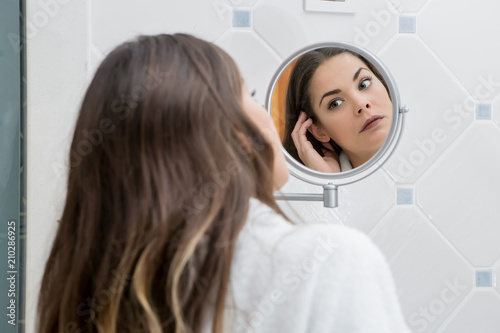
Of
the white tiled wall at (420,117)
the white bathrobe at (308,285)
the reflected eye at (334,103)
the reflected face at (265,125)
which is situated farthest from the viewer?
the white tiled wall at (420,117)

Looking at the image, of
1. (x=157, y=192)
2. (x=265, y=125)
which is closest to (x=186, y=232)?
(x=157, y=192)

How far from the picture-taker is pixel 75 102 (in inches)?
46.3

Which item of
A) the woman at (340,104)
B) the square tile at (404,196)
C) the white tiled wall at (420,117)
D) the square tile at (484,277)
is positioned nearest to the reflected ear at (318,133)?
the woman at (340,104)

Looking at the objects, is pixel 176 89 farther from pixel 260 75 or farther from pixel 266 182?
pixel 260 75

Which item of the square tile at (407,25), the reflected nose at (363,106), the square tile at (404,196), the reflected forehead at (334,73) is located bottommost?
the square tile at (404,196)

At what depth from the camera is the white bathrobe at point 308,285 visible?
21.6 inches

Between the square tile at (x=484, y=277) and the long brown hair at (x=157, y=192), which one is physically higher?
the long brown hair at (x=157, y=192)

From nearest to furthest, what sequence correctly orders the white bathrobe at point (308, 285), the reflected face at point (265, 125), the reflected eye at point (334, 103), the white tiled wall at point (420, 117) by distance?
the white bathrobe at point (308, 285), the reflected face at point (265, 125), the reflected eye at point (334, 103), the white tiled wall at point (420, 117)

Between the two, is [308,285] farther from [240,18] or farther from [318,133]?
[240,18]

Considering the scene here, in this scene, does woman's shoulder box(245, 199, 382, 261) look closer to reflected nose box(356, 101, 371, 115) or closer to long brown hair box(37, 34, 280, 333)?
long brown hair box(37, 34, 280, 333)

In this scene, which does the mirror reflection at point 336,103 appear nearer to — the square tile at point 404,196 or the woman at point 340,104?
the woman at point 340,104

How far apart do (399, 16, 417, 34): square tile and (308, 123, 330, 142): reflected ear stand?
0.36 meters

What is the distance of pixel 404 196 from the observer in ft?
4.18

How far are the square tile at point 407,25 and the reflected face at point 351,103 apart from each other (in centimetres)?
22
